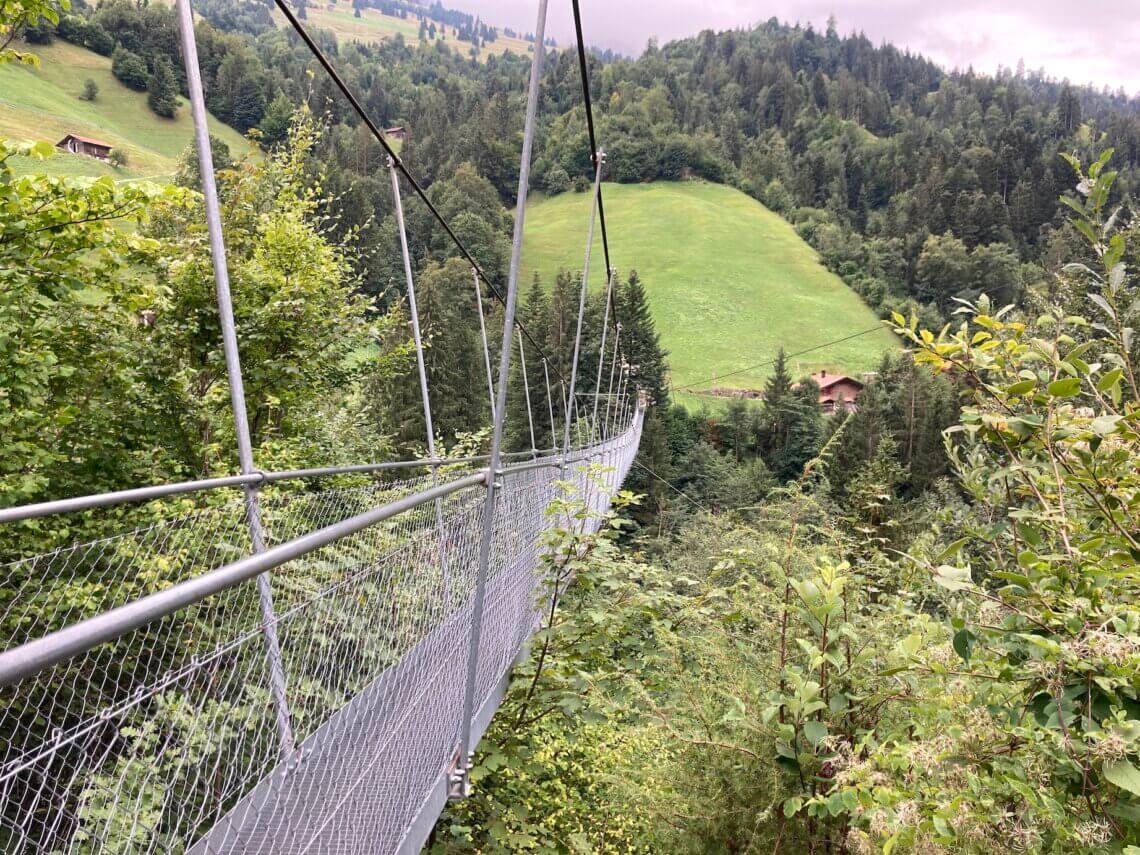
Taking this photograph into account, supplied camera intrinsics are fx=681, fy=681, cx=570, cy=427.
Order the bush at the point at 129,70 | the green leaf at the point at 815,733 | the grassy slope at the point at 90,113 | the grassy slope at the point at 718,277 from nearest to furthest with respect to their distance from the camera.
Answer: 1. the green leaf at the point at 815,733
2. the bush at the point at 129,70
3. the grassy slope at the point at 90,113
4. the grassy slope at the point at 718,277

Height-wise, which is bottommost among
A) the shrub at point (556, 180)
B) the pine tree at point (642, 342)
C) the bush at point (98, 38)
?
the pine tree at point (642, 342)

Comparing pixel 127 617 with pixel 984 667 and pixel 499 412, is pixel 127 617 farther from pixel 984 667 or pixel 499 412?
pixel 984 667

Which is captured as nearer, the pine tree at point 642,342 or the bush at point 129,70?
the bush at point 129,70

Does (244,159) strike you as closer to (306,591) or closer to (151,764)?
(306,591)

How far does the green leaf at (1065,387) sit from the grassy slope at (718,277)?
37.3m

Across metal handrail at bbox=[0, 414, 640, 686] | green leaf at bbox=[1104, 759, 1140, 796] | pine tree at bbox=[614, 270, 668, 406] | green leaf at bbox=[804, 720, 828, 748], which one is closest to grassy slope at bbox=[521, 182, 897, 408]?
pine tree at bbox=[614, 270, 668, 406]

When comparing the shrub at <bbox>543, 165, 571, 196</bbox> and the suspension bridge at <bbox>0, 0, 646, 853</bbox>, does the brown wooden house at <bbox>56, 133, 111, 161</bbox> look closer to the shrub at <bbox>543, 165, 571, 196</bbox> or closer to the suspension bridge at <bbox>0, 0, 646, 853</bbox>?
the suspension bridge at <bbox>0, 0, 646, 853</bbox>

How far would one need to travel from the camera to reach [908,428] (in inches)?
1298

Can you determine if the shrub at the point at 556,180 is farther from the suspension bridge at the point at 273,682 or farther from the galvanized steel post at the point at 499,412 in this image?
the galvanized steel post at the point at 499,412

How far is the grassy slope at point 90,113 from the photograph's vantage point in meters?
22.6

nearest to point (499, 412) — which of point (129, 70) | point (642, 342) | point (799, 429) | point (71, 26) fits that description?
point (71, 26)

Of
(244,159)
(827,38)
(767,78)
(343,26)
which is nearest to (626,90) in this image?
(767,78)

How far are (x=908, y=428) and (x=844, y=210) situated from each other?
1502 inches

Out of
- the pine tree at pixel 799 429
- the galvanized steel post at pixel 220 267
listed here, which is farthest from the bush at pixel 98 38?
the pine tree at pixel 799 429
